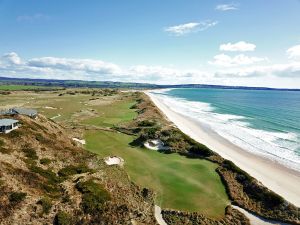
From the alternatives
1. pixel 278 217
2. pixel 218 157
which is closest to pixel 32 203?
pixel 278 217

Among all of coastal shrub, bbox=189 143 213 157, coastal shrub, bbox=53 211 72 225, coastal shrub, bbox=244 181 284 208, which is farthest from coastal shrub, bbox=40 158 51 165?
coastal shrub, bbox=244 181 284 208

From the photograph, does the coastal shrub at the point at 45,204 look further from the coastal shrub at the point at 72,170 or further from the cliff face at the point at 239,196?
the cliff face at the point at 239,196

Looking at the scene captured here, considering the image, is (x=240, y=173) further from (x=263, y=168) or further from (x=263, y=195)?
(x=263, y=168)

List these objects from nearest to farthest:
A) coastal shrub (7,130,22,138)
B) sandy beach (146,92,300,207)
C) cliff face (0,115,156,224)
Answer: cliff face (0,115,156,224)
sandy beach (146,92,300,207)
coastal shrub (7,130,22,138)

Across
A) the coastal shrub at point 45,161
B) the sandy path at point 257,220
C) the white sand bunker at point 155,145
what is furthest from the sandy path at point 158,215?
the white sand bunker at point 155,145

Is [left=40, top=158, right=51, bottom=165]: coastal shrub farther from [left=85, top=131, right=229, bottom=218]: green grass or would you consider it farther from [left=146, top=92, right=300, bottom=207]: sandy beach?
[left=146, top=92, right=300, bottom=207]: sandy beach

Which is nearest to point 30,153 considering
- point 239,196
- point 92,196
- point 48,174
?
point 48,174

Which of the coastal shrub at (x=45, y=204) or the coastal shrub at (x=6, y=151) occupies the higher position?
the coastal shrub at (x=6, y=151)
